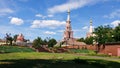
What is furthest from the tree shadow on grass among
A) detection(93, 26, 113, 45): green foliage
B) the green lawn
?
detection(93, 26, 113, 45): green foliage

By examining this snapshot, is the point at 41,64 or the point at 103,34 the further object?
the point at 103,34

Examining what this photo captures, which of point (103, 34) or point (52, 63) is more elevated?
point (103, 34)

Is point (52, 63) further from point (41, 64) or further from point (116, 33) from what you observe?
point (116, 33)

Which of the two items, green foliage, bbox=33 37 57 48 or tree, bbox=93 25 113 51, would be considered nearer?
tree, bbox=93 25 113 51

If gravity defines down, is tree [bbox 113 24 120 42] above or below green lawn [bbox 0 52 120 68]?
above

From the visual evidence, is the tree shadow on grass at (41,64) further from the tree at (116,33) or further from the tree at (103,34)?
the tree at (103,34)

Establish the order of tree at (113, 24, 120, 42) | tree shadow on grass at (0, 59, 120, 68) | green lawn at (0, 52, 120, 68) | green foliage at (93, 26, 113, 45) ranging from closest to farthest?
tree shadow on grass at (0, 59, 120, 68) → green lawn at (0, 52, 120, 68) → tree at (113, 24, 120, 42) → green foliage at (93, 26, 113, 45)

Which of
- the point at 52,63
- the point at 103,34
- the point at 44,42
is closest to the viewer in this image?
the point at 52,63

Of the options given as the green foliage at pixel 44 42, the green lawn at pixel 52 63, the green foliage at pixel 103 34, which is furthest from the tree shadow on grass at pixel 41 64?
the green foliage at pixel 44 42

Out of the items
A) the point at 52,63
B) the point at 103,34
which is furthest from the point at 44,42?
the point at 52,63

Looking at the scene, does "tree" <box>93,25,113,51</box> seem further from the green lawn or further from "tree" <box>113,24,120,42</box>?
the green lawn

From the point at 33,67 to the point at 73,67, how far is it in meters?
4.00

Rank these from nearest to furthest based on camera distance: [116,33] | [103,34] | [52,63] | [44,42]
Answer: [52,63] → [116,33] → [103,34] → [44,42]

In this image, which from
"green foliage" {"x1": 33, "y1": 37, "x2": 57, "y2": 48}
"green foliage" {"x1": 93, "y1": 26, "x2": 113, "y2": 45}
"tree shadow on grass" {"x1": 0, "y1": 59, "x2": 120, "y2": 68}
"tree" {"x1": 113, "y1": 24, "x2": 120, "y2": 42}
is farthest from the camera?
"green foliage" {"x1": 33, "y1": 37, "x2": 57, "y2": 48}
